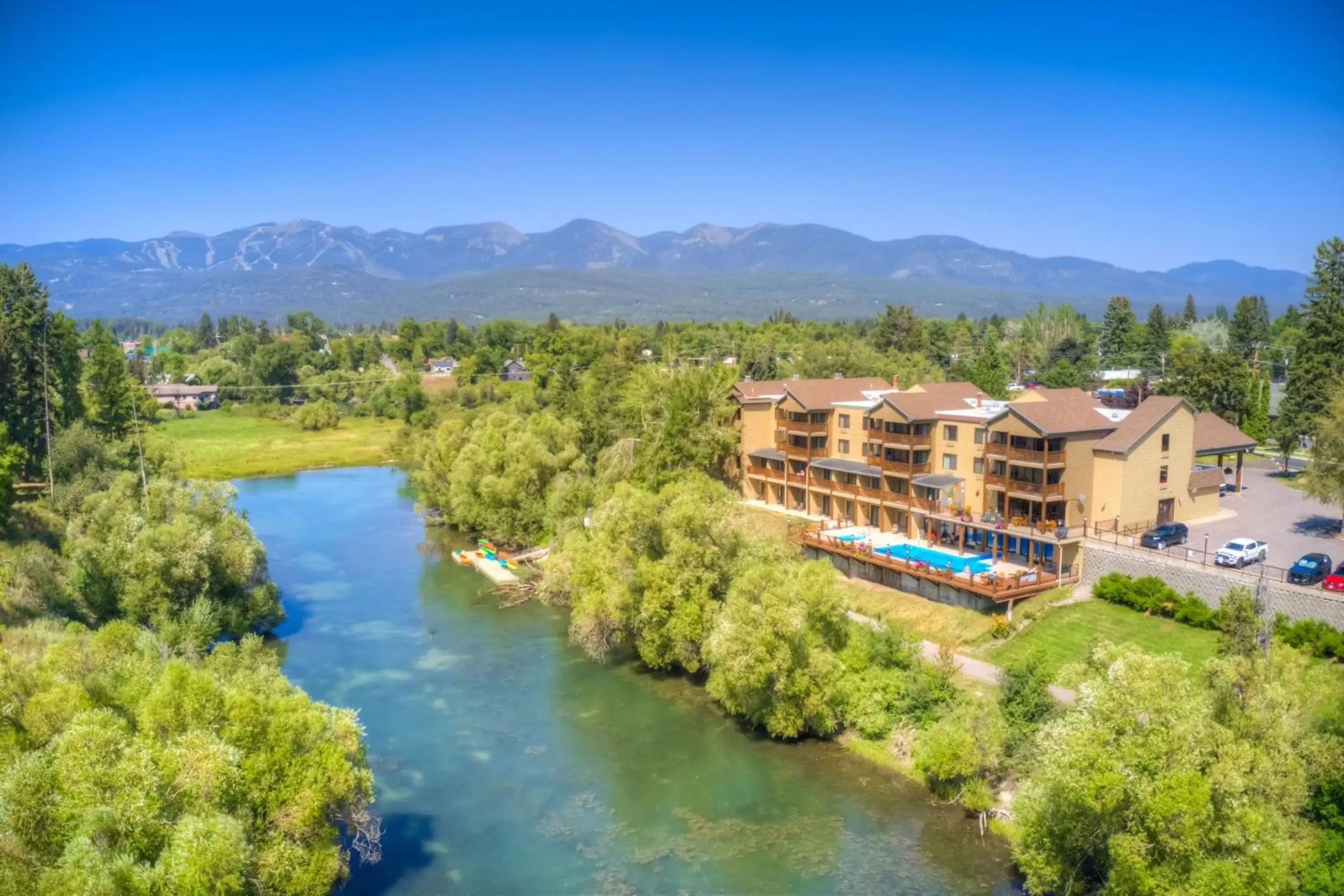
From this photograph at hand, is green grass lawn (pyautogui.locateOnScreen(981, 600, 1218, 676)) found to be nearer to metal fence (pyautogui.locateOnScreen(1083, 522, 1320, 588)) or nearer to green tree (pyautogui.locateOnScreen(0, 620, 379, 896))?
metal fence (pyautogui.locateOnScreen(1083, 522, 1320, 588))

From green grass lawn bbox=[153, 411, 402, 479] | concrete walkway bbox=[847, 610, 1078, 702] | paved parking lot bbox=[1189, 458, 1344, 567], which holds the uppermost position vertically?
paved parking lot bbox=[1189, 458, 1344, 567]

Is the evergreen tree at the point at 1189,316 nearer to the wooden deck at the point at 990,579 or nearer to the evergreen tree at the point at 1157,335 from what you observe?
the evergreen tree at the point at 1157,335

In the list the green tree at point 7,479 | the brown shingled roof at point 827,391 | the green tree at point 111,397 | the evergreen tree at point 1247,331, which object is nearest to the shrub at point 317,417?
the green tree at point 111,397

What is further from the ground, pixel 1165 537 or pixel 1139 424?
pixel 1139 424

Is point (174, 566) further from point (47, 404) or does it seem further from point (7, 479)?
point (47, 404)

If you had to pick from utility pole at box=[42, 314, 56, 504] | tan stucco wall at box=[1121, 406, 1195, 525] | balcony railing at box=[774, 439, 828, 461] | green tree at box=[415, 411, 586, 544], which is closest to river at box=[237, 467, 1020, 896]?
green tree at box=[415, 411, 586, 544]

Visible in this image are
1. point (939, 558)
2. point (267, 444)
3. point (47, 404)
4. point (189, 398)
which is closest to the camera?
point (939, 558)

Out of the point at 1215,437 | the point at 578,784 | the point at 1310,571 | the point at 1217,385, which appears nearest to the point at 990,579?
the point at 1310,571
